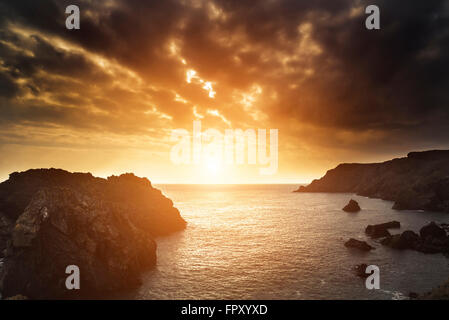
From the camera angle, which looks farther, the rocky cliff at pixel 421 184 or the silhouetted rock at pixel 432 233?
the rocky cliff at pixel 421 184

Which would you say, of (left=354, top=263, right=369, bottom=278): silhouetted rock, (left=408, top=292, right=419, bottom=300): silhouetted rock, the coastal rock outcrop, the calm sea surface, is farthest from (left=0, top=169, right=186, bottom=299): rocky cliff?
the coastal rock outcrop

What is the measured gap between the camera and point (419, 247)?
5659 centimetres

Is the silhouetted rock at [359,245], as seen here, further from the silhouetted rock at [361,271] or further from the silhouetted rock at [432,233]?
the silhouetted rock at [432,233]

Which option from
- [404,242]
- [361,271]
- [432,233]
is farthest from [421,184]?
[361,271]

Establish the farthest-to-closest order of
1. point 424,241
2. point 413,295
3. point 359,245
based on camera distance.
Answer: point 424,241 < point 359,245 < point 413,295

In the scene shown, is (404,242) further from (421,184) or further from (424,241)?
(421,184)

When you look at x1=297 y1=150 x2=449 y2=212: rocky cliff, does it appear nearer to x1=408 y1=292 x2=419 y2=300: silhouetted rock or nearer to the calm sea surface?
the calm sea surface

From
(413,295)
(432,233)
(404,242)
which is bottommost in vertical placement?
(413,295)

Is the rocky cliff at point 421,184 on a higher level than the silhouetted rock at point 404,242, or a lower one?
higher

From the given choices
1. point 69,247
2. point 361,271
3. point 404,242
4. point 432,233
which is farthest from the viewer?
point 432,233

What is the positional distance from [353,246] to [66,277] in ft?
205

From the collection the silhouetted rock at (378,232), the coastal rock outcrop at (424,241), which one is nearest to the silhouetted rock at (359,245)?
the coastal rock outcrop at (424,241)
